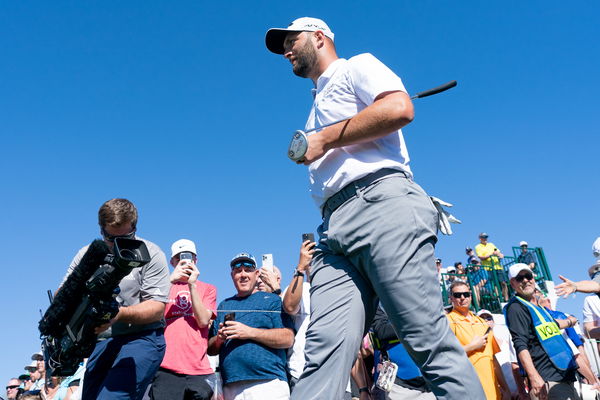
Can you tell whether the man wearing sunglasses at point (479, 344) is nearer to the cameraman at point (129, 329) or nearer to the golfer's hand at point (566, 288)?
the golfer's hand at point (566, 288)

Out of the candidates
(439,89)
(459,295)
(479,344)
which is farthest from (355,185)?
(459,295)

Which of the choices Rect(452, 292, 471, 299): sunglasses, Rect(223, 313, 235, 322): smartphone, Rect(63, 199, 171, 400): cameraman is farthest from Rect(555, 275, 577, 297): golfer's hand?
Rect(63, 199, 171, 400): cameraman

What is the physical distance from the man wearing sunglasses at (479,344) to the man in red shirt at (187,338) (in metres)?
2.55

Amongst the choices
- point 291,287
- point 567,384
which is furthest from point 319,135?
point 567,384

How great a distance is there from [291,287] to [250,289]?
0.63 m

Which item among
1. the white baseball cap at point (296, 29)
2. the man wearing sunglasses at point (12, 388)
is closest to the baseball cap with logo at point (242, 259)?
the white baseball cap at point (296, 29)

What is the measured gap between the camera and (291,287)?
16.7ft

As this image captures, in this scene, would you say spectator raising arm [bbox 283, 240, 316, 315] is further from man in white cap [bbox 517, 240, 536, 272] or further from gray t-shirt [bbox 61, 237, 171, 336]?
man in white cap [bbox 517, 240, 536, 272]

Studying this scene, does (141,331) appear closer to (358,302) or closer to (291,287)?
(291,287)

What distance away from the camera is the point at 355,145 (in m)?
2.62

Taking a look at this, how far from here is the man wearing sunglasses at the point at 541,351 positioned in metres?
5.71

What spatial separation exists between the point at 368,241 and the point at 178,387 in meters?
3.38

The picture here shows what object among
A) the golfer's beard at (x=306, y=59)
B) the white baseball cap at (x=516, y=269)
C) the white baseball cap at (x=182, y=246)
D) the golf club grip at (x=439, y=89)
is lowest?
the white baseball cap at (x=516, y=269)

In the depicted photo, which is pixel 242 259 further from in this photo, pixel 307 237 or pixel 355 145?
pixel 355 145
